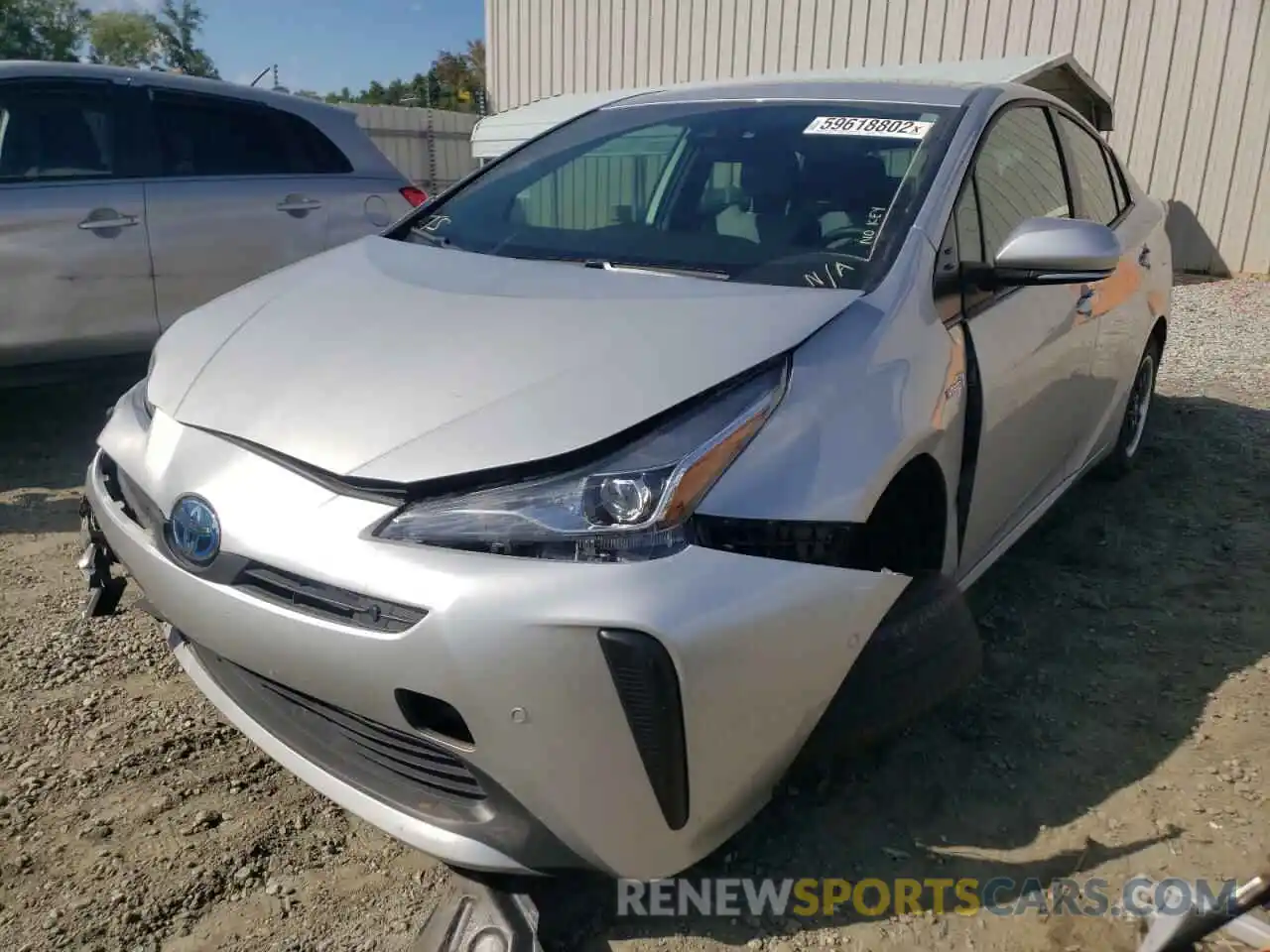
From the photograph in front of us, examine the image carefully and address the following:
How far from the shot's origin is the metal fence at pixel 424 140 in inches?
640

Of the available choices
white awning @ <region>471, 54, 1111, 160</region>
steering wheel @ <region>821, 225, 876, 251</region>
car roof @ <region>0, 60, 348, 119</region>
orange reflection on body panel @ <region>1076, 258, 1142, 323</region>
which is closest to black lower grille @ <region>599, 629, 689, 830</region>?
steering wheel @ <region>821, 225, 876, 251</region>

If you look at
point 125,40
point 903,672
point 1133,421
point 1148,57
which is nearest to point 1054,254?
point 903,672

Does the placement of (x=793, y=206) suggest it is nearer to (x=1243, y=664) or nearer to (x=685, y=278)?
(x=685, y=278)

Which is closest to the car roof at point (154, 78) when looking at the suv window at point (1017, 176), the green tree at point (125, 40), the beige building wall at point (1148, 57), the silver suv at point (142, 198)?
the silver suv at point (142, 198)

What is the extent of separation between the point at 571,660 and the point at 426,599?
0.79 feet

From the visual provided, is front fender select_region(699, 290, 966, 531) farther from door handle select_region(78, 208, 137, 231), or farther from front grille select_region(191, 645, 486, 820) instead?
door handle select_region(78, 208, 137, 231)

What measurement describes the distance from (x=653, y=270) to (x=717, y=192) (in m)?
0.51

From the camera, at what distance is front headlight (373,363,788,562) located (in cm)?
160

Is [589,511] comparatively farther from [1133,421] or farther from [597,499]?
[1133,421]

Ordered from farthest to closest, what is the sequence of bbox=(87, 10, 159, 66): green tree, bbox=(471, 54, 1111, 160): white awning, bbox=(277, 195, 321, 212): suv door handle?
bbox=(87, 10, 159, 66): green tree
bbox=(471, 54, 1111, 160): white awning
bbox=(277, 195, 321, 212): suv door handle

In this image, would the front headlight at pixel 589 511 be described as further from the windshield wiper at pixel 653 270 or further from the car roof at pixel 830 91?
the car roof at pixel 830 91

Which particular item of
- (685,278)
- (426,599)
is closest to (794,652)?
(426,599)

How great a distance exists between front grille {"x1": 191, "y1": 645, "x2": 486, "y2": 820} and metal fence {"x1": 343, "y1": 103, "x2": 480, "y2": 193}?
49.4 feet

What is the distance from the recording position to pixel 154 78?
4672mm
